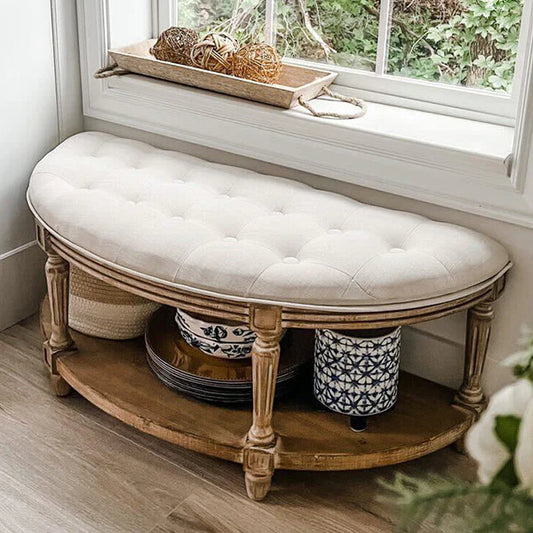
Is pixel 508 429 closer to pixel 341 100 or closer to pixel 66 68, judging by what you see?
pixel 341 100

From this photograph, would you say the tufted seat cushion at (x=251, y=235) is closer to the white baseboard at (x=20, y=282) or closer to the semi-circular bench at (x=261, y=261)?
the semi-circular bench at (x=261, y=261)

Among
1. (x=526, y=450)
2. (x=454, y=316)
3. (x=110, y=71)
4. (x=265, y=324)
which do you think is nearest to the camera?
(x=526, y=450)

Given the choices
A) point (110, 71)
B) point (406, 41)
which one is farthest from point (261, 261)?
point (110, 71)

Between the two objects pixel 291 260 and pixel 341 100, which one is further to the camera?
pixel 341 100

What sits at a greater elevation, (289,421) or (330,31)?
(330,31)

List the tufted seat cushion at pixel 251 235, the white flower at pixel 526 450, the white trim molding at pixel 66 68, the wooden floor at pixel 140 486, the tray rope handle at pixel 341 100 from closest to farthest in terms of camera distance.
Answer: the white flower at pixel 526 450, the tufted seat cushion at pixel 251 235, the wooden floor at pixel 140 486, the tray rope handle at pixel 341 100, the white trim molding at pixel 66 68

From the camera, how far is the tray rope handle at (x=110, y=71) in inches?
90.1

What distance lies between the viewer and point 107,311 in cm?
211

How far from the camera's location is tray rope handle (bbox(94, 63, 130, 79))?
229 cm

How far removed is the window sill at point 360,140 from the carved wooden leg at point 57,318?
0.51 meters

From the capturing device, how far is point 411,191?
6.23 ft

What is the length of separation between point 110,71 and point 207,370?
891mm

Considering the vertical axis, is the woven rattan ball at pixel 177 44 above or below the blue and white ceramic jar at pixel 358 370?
above

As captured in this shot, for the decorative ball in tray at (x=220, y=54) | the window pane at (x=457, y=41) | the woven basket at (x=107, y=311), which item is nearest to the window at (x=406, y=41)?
the window pane at (x=457, y=41)
